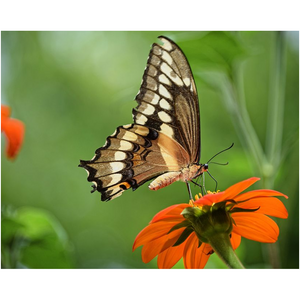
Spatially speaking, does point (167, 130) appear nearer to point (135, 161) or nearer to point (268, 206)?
point (135, 161)

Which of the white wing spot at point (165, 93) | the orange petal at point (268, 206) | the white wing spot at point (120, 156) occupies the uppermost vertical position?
the white wing spot at point (165, 93)

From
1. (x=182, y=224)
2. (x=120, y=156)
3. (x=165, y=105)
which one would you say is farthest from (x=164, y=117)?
(x=182, y=224)

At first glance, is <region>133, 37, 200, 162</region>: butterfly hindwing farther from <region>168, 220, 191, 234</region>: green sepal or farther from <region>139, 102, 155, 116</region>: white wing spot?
<region>168, 220, 191, 234</region>: green sepal

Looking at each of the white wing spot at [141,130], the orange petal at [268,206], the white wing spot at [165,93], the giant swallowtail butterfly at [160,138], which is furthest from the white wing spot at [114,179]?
the orange petal at [268,206]

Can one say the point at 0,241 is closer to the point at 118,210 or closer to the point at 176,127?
the point at 118,210

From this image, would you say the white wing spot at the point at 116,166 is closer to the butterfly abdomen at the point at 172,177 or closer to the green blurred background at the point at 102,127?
the butterfly abdomen at the point at 172,177

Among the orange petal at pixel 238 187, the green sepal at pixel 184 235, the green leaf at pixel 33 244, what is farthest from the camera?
the green leaf at pixel 33 244

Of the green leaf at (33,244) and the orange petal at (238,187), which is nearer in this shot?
the orange petal at (238,187)
